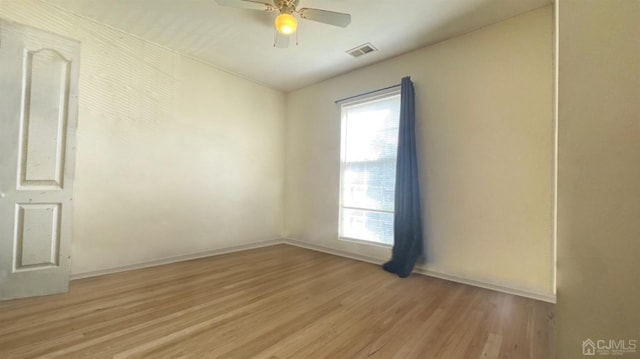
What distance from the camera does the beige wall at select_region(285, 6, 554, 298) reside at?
2357 millimetres

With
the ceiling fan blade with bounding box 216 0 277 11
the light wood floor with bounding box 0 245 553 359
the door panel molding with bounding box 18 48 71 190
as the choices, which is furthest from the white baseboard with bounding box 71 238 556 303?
the ceiling fan blade with bounding box 216 0 277 11

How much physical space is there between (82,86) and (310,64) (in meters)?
2.63

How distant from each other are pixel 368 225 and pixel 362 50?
2.32 m

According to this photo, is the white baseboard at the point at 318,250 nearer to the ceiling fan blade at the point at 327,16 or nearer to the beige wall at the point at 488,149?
the beige wall at the point at 488,149

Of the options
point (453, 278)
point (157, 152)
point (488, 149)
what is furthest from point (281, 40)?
point (453, 278)

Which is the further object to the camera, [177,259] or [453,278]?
[177,259]

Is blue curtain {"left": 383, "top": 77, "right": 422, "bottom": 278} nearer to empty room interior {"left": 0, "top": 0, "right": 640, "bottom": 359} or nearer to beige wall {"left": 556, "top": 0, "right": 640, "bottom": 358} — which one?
empty room interior {"left": 0, "top": 0, "right": 640, "bottom": 359}

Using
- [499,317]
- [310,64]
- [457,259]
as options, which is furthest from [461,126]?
[310,64]

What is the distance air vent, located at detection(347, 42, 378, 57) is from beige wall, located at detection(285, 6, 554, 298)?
0.35 metres

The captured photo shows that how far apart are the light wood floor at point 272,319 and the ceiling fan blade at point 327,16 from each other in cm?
246

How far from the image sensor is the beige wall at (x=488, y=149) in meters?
2.36

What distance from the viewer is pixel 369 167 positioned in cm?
361

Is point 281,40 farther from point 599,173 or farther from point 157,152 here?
point 599,173

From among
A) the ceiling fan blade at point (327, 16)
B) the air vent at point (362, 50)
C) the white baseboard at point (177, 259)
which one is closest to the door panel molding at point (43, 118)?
the white baseboard at point (177, 259)
